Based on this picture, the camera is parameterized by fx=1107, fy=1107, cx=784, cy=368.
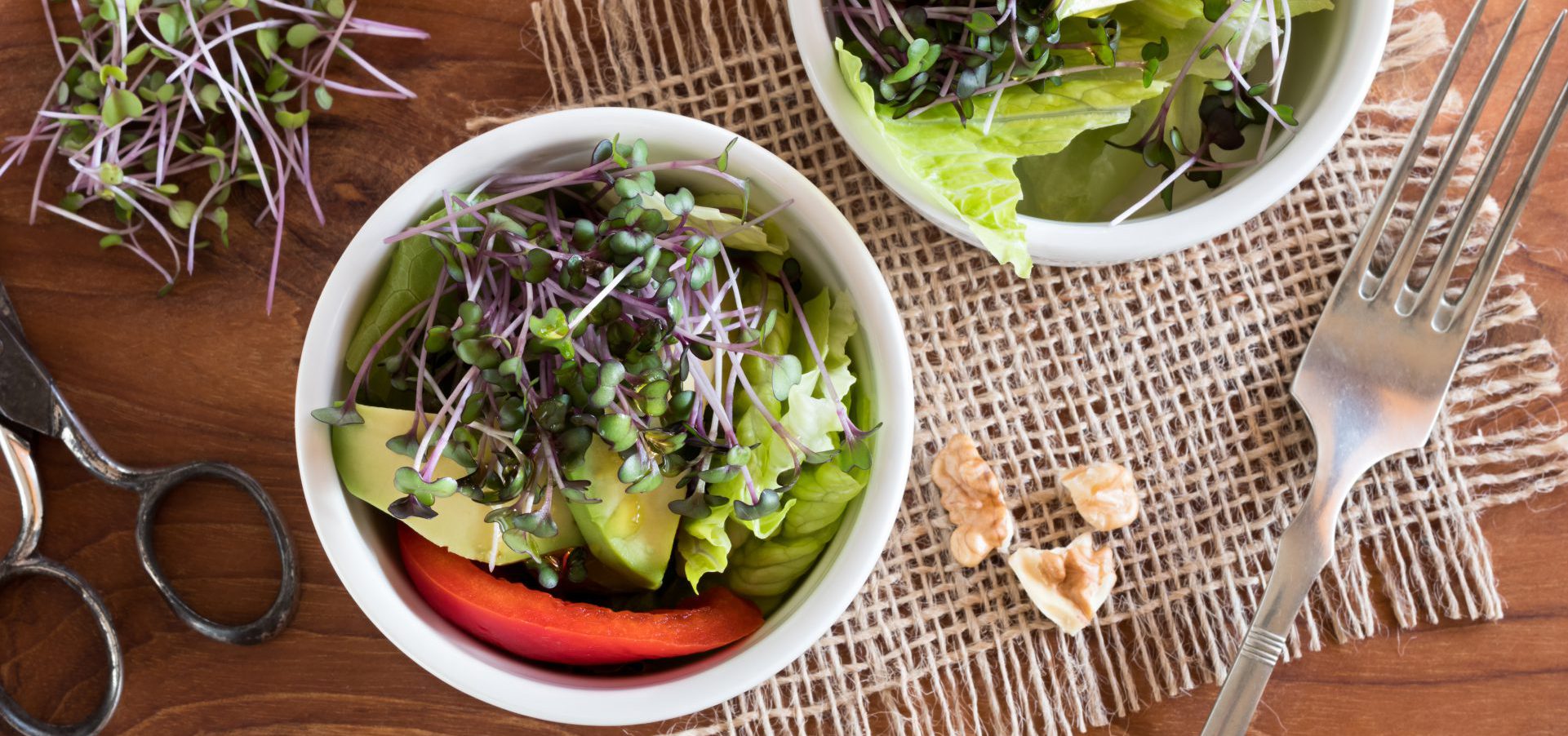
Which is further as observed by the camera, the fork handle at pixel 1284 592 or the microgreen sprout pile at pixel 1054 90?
the fork handle at pixel 1284 592

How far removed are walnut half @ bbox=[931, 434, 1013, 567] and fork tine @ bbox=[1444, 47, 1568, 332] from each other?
0.57 metres

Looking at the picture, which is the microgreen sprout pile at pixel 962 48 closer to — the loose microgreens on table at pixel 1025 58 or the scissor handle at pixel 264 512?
the loose microgreens on table at pixel 1025 58

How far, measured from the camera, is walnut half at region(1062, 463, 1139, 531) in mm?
1299

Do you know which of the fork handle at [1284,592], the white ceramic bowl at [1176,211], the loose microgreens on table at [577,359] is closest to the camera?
the loose microgreens on table at [577,359]

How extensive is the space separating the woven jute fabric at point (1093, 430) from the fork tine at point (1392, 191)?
40 mm

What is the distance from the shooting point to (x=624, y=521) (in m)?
1.10

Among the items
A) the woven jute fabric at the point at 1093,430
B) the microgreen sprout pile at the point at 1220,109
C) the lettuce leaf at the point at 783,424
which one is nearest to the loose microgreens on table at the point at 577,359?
the lettuce leaf at the point at 783,424

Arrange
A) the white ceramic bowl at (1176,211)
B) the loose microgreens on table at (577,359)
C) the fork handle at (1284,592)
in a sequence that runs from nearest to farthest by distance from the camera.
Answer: the loose microgreens on table at (577,359)
the white ceramic bowl at (1176,211)
the fork handle at (1284,592)

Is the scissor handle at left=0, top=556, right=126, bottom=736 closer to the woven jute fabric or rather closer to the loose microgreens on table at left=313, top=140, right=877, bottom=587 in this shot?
the loose microgreens on table at left=313, top=140, right=877, bottom=587

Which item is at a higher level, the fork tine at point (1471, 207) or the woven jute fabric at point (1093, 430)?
the fork tine at point (1471, 207)

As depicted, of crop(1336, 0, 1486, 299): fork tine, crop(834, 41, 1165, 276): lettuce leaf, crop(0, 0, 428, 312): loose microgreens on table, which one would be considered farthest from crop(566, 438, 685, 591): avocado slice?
crop(1336, 0, 1486, 299): fork tine

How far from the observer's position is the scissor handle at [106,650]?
1306 millimetres

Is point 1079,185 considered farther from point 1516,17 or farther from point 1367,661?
point 1367,661

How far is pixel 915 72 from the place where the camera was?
1.13 m
